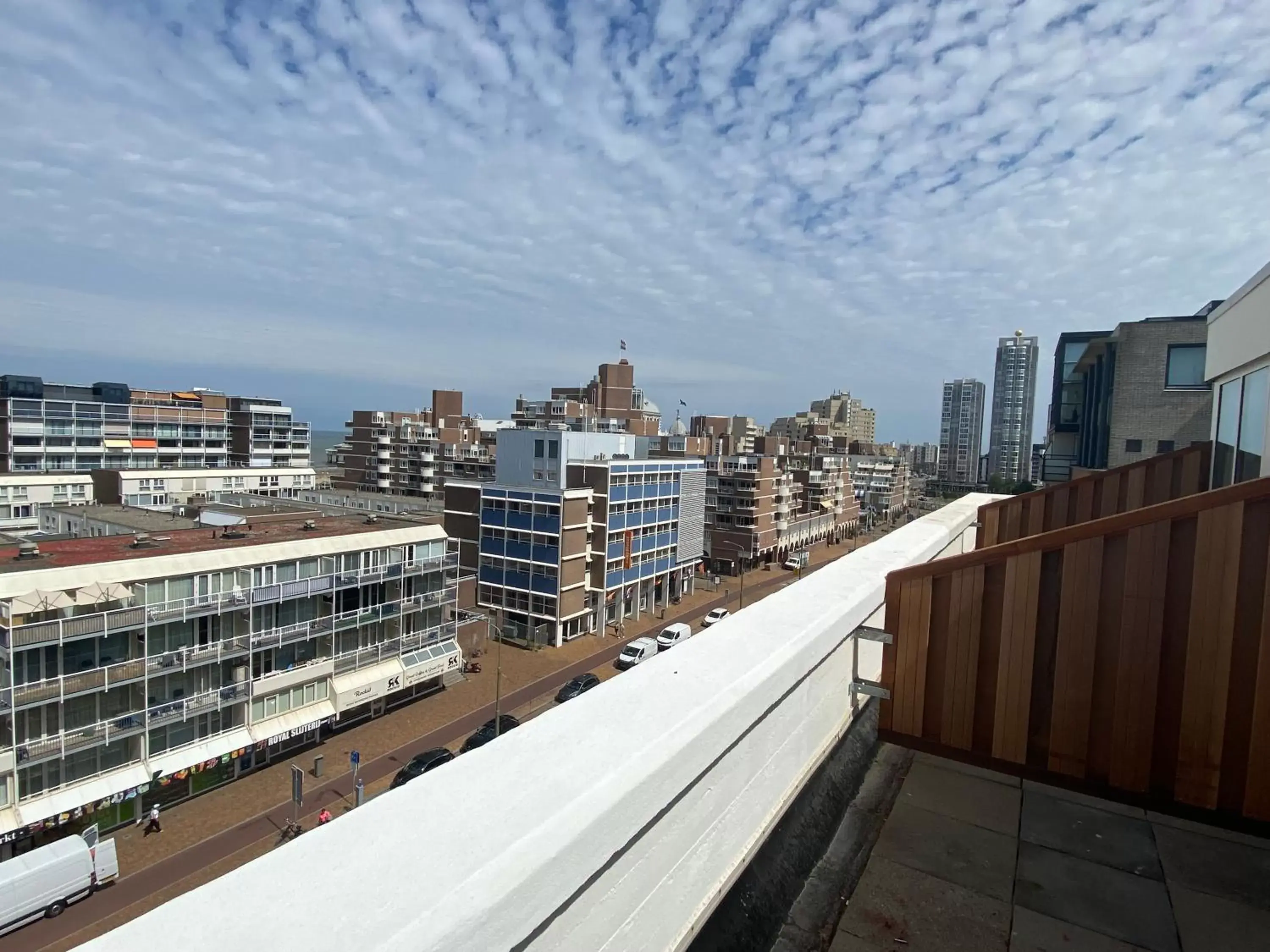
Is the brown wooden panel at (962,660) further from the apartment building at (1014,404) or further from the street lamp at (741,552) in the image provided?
the apartment building at (1014,404)

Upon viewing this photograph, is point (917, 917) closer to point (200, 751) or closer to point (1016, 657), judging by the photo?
point (1016, 657)

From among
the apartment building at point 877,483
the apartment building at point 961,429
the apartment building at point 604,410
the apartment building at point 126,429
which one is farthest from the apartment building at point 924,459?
the apartment building at point 126,429

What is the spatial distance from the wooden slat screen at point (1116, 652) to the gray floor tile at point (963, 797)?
128 millimetres

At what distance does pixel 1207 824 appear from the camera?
2.61 meters

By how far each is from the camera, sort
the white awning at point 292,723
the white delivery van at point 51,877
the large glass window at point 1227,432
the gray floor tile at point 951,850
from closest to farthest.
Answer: the gray floor tile at point 951,850, the large glass window at point 1227,432, the white delivery van at point 51,877, the white awning at point 292,723

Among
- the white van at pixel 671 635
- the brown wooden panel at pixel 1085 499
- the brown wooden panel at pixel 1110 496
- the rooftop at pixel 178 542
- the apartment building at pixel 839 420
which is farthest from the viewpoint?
the apartment building at pixel 839 420

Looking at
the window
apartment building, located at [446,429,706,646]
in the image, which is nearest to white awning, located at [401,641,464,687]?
apartment building, located at [446,429,706,646]

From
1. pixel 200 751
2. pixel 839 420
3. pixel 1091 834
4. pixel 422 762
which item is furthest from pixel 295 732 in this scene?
pixel 839 420

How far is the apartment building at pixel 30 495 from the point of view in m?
37.8

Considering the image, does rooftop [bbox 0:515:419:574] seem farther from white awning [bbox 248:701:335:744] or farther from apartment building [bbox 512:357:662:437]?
apartment building [bbox 512:357:662:437]

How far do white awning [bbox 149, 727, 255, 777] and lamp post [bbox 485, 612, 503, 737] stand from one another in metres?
7.50

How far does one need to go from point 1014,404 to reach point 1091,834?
6268 inches

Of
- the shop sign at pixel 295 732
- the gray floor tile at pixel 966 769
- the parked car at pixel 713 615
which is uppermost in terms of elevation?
the gray floor tile at pixel 966 769

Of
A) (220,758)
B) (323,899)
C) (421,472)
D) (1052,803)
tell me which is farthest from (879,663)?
(421,472)
